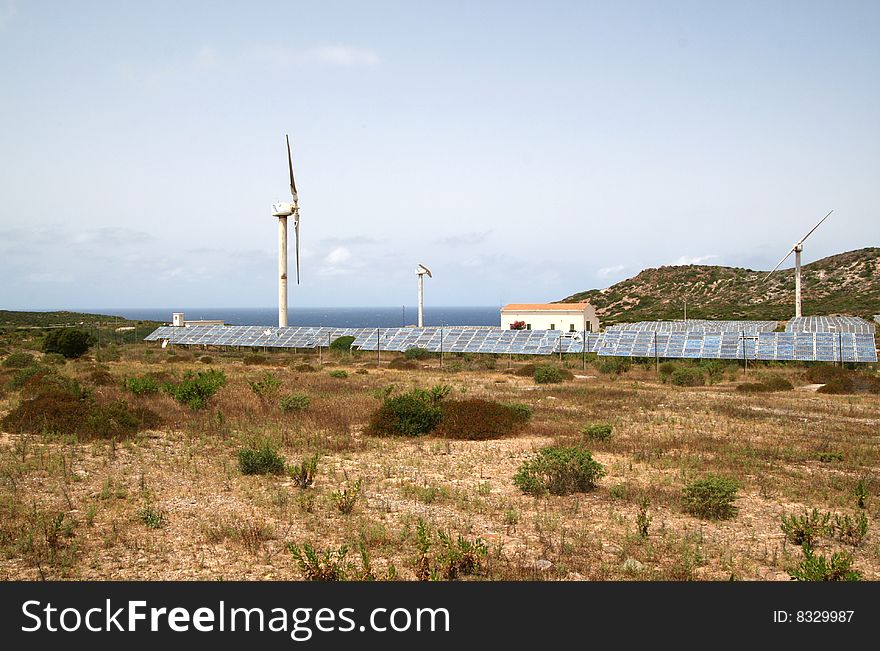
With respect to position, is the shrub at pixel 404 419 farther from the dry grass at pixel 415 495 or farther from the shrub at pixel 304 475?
the shrub at pixel 304 475

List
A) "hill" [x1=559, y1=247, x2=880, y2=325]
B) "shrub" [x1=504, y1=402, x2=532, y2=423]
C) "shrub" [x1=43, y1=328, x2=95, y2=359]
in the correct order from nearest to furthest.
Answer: "shrub" [x1=504, y1=402, x2=532, y2=423] → "shrub" [x1=43, y1=328, x2=95, y2=359] → "hill" [x1=559, y1=247, x2=880, y2=325]

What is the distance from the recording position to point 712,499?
12.4m

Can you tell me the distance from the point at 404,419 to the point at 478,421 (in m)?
2.51

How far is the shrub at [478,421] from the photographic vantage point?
2109cm

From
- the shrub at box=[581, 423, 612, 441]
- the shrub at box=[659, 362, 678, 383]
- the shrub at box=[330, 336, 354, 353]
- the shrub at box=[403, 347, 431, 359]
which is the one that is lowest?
the shrub at box=[581, 423, 612, 441]

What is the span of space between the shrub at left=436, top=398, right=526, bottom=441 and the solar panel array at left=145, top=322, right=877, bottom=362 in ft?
82.3

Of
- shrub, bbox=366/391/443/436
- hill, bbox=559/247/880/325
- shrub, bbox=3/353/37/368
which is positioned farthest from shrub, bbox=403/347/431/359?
hill, bbox=559/247/880/325

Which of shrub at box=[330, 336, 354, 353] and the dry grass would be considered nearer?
the dry grass

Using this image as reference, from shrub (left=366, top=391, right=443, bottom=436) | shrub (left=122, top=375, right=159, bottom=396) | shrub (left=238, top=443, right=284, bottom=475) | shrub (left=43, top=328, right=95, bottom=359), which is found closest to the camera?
shrub (left=238, top=443, right=284, bottom=475)

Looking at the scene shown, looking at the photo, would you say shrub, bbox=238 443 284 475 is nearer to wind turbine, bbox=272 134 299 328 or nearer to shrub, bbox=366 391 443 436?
shrub, bbox=366 391 443 436

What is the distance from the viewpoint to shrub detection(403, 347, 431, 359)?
2163 inches

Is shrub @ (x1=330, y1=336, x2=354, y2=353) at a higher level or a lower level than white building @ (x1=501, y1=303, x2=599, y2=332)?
lower

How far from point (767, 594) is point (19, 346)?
6868cm

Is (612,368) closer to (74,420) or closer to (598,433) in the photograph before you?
(598,433)
